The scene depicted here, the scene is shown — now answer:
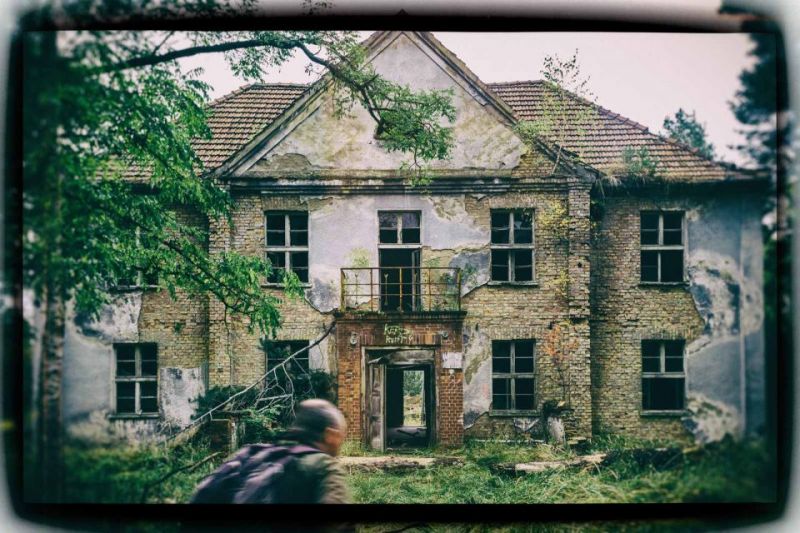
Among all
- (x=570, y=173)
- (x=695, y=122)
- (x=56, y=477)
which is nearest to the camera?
(x=56, y=477)

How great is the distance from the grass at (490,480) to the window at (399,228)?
7.99ft

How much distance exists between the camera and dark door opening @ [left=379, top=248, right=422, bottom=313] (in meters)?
5.58

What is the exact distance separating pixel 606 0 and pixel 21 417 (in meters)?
6.91

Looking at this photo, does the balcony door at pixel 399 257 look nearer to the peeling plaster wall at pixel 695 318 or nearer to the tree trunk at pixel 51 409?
the peeling plaster wall at pixel 695 318

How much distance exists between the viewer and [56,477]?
4910mm

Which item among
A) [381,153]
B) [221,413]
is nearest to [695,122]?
[381,153]

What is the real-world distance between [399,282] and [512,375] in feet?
5.17

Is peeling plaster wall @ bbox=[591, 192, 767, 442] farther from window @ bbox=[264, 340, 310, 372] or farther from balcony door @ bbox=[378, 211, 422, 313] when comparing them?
window @ bbox=[264, 340, 310, 372]

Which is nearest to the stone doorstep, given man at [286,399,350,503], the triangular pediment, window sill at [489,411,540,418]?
window sill at [489,411,540,418]

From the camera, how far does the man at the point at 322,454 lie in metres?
4.22

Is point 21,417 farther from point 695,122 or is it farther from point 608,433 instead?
point 695,122

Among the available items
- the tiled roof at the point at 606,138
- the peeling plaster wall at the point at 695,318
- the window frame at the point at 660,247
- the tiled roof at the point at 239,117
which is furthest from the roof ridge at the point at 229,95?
the window frame at the point at 660,247

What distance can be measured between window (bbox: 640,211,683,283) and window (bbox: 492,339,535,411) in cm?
153

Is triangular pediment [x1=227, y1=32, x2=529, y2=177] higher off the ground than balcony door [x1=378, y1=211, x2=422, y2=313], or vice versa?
triangular pediment [x1=227, y1=32, x2=529, y2=177]
